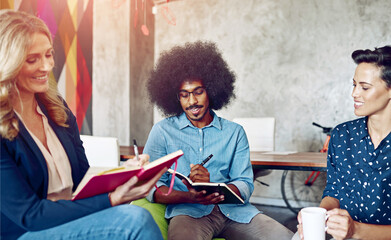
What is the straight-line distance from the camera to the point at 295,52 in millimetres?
4594

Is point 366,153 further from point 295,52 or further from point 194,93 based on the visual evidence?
point 295,52

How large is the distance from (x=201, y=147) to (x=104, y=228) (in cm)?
94

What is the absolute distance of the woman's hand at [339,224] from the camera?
124 cm

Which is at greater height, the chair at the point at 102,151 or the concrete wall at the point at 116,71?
the concrete wall at the point at 116,71

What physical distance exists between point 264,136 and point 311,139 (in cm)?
109

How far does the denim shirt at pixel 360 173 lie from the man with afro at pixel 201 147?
0.33 metres

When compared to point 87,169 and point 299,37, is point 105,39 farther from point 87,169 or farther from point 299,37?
point 87,169

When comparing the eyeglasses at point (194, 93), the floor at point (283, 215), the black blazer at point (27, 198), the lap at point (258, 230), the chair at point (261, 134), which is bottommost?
A: the floor at point (283, 215)

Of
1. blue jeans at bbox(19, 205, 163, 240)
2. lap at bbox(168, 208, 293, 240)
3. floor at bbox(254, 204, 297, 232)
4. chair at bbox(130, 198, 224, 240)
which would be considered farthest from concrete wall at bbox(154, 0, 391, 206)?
blue jeans at bbox(19, 205, 163, 240)

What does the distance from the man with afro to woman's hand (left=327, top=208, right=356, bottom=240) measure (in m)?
0.43

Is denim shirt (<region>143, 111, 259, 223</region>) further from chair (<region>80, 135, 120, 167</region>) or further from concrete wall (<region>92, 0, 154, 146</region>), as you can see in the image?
concrete wall (<region>92, 0, 154, 146</region>)

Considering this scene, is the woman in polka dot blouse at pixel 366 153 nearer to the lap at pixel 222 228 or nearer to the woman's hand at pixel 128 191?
the lap at pixel 222 228

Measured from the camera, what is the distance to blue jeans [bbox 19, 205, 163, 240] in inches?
42.6

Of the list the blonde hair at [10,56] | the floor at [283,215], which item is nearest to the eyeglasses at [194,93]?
the blonde hair at [10,56]
